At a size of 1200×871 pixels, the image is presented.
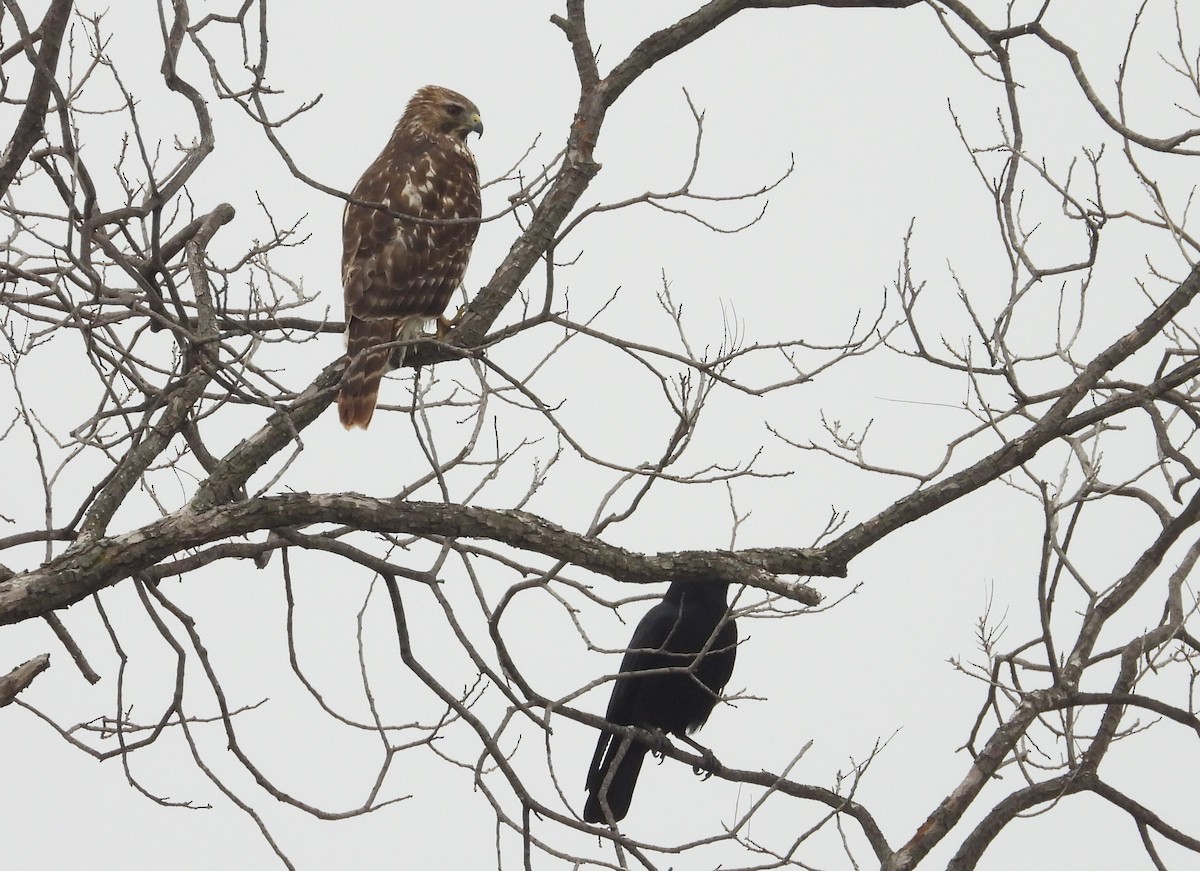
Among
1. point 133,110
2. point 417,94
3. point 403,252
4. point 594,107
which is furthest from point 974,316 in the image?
point 417,94

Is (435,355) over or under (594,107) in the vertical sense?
under

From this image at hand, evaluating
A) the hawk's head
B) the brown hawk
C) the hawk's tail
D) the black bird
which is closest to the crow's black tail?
the black bird

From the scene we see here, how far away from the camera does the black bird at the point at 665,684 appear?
530 cm

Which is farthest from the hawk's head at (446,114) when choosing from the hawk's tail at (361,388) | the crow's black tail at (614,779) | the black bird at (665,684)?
the crow's black tail at (614,779)

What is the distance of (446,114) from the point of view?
18.2ft

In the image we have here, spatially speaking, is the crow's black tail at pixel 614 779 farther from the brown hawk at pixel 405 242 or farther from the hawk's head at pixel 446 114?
→ the hawk's head at pixel 446 114

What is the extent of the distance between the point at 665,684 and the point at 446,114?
2608 mm

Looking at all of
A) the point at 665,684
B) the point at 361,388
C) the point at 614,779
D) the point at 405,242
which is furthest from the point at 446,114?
the point at 614,779

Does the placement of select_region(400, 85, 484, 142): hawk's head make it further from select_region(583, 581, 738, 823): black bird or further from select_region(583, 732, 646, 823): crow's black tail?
select_region(583, 732, 646, 823): crow's black tail

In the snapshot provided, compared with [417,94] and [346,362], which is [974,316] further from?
[417,94]

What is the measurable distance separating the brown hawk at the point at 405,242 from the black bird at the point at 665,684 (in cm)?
162

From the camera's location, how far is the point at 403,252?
4.64m

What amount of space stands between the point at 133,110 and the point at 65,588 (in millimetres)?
1167

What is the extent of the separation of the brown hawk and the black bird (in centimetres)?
Answer: 162
